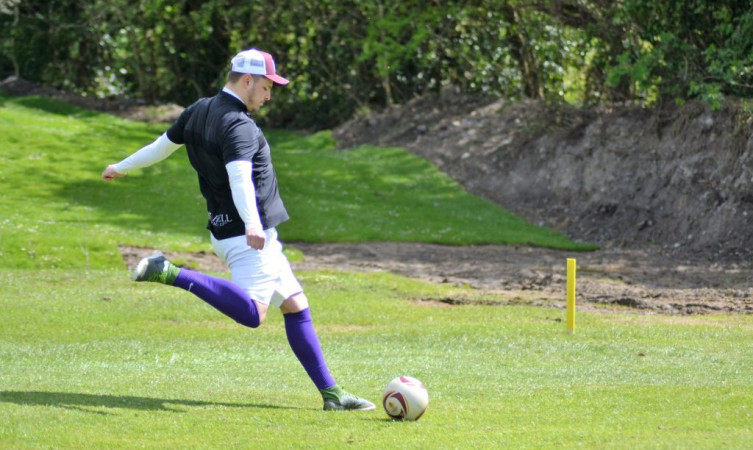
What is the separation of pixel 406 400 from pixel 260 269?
4.38 ft

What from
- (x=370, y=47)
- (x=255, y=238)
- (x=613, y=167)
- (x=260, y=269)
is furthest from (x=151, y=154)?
(x=370, y=47)

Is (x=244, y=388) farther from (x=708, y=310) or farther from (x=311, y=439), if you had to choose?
(x=708, y=310)

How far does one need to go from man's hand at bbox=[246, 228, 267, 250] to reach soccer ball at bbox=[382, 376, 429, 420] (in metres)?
1.29

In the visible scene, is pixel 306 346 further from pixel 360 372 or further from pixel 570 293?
pixel 570 293

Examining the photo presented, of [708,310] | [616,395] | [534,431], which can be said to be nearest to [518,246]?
[708,310]

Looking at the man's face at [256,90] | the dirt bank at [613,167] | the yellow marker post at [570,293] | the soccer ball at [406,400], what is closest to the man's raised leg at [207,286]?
the soccer ball at [406,400]

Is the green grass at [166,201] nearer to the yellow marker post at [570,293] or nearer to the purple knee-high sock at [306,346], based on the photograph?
the yellow marker post at [570,293]

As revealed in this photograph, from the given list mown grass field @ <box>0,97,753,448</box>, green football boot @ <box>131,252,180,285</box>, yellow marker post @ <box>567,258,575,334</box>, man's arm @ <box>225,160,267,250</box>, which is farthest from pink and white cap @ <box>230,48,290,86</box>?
yellow marker post @ <box>567,258,575,334</box>

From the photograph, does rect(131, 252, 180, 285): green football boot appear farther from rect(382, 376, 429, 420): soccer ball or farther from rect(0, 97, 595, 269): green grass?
rect(0, 97, 595, 269): green grass

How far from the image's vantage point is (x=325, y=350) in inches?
439

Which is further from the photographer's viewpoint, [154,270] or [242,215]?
[154,270]

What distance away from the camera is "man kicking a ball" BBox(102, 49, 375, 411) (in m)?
7.27

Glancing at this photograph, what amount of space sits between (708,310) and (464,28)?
54.9ft

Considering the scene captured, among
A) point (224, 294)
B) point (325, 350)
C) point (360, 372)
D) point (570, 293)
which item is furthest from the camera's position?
point (570, 293)
